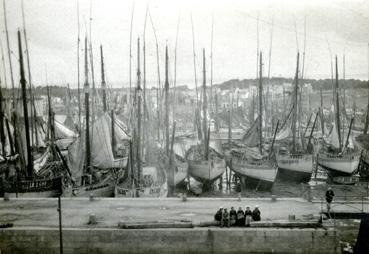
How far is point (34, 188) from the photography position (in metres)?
34.1

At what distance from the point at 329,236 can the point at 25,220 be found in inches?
675

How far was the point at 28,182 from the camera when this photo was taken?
34.0 metres

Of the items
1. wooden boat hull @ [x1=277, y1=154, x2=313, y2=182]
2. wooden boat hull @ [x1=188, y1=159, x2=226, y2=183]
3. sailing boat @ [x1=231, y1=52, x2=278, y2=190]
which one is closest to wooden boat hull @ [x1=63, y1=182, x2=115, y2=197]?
wooden boat hull @ [x1=188, y1=159, x2=226, y2=183]

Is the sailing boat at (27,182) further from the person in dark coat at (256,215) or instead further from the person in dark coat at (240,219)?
the person in dark coat at (256,215)

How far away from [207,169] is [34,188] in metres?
18.2

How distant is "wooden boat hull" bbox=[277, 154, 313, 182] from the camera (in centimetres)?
5003

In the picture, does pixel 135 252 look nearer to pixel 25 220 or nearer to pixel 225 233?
pixel 225 233

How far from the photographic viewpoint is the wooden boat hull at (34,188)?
111 ft

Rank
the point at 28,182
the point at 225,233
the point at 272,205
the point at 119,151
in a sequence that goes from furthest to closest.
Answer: the point at 119,151, the point at 28,182, the point at 272,205, the point at 225,233

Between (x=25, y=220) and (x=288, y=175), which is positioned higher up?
(x=25, y=220)

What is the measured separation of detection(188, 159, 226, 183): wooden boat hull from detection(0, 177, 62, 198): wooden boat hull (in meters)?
16.0

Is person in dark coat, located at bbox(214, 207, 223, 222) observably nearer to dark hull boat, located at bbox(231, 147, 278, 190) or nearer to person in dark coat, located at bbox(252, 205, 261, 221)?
person in dark coat, located at bbox(252, 205, 261, 221)

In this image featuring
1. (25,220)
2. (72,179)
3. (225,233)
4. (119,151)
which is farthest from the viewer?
(119,151)

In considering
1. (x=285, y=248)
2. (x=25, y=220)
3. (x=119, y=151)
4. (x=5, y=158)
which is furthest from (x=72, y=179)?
(x=285, y=248)
